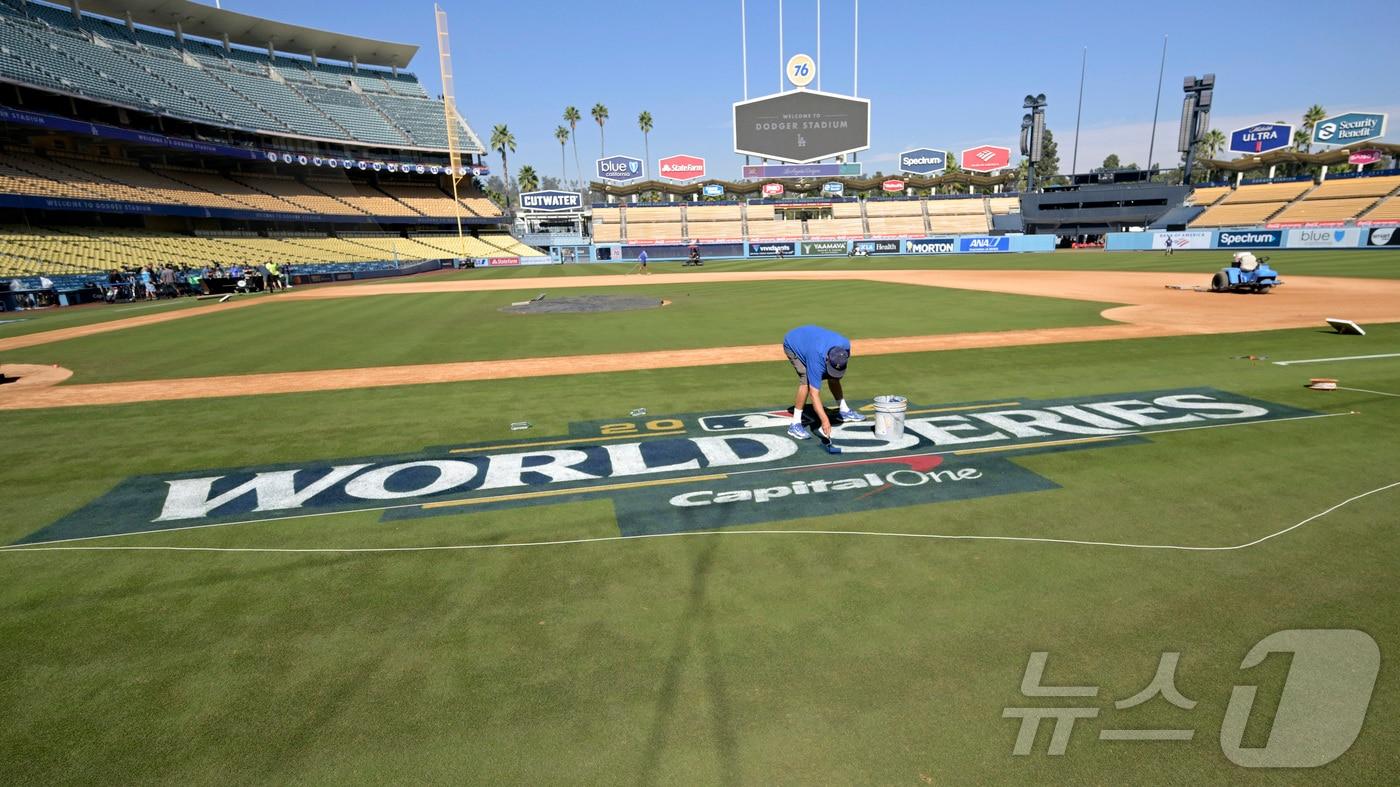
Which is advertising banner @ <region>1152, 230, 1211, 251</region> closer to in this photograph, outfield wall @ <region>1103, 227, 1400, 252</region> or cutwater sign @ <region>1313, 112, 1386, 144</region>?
outfield wall @ <region>1103, 227, 1400, 252</region>

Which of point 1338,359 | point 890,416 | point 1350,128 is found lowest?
point 1338,359

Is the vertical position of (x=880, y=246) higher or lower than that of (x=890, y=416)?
higher

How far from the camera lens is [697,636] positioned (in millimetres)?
4473

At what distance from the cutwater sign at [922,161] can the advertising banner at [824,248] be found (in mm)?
28466

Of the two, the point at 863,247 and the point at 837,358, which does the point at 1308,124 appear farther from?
the point at 837,358

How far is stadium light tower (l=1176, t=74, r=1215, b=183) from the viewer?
3076 inches

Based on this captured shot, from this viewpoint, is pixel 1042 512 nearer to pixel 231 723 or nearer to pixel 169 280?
pixel 231 723

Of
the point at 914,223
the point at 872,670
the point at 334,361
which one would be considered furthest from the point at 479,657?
the point at 914,223

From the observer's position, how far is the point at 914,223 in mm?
79938

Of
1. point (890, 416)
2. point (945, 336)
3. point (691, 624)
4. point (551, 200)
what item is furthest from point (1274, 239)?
point (551, 200)

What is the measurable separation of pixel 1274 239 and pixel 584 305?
58698 millimetres

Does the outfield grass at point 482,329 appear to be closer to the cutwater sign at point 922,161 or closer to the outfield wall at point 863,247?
the outfield wall at point 863,247

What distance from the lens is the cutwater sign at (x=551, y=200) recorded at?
86.3 metres

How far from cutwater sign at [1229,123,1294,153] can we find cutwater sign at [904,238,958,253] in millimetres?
42423
